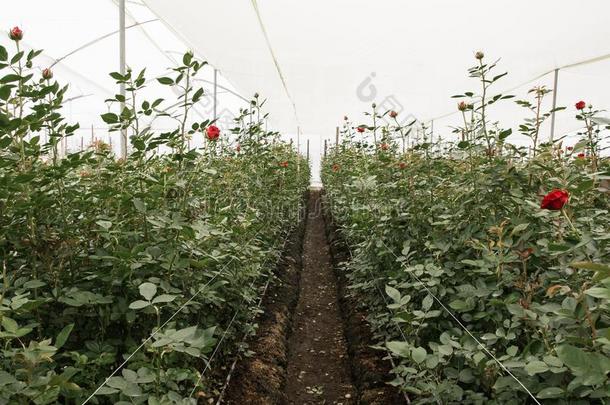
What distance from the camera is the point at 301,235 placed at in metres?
6.62

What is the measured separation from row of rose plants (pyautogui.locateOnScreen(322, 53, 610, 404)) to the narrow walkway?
422 mm

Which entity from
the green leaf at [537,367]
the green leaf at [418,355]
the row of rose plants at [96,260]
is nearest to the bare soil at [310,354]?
the row of rose plants at [96,260]

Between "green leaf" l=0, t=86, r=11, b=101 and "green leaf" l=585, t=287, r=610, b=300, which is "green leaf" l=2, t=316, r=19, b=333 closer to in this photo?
"green leaf" l=0, t=86, r=11, b=101

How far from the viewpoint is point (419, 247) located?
2324 mm

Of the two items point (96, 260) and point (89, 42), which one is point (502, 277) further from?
point (89, 42)

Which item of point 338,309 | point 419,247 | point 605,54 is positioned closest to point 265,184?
point 338,309

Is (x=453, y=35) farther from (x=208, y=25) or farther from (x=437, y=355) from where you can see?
(x=437, y=355)

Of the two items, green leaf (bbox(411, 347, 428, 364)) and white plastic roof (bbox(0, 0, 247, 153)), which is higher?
white plastic roof (bbox(0, 0, 247, 153))

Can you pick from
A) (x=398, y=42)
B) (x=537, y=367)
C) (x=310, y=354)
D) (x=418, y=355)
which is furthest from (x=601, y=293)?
(x=398, y=42)

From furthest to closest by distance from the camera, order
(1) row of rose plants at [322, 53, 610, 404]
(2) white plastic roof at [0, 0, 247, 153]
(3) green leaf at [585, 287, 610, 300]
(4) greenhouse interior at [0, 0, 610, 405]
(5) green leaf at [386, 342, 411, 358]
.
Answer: (2) white plastic roof at [0, 0, 247, 153]
(5) green leaf at [386, 342, 411, 358]
(4) greenhouse interior at [0, 0, 610, 405]
(1) row of rose plants at [322, 53, 610, 404]
(3) green leaf at [585, 287, 610, 300]

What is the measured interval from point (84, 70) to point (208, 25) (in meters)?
4.20

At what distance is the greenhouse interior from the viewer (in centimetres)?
122

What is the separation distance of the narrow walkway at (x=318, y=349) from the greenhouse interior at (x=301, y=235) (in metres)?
0.02

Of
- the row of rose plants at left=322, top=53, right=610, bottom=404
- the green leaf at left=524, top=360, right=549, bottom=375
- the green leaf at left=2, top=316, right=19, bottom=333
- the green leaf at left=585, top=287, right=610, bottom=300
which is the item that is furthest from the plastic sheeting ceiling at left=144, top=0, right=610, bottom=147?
the green leaf at left=2, top=316, right=19, bottom=333
